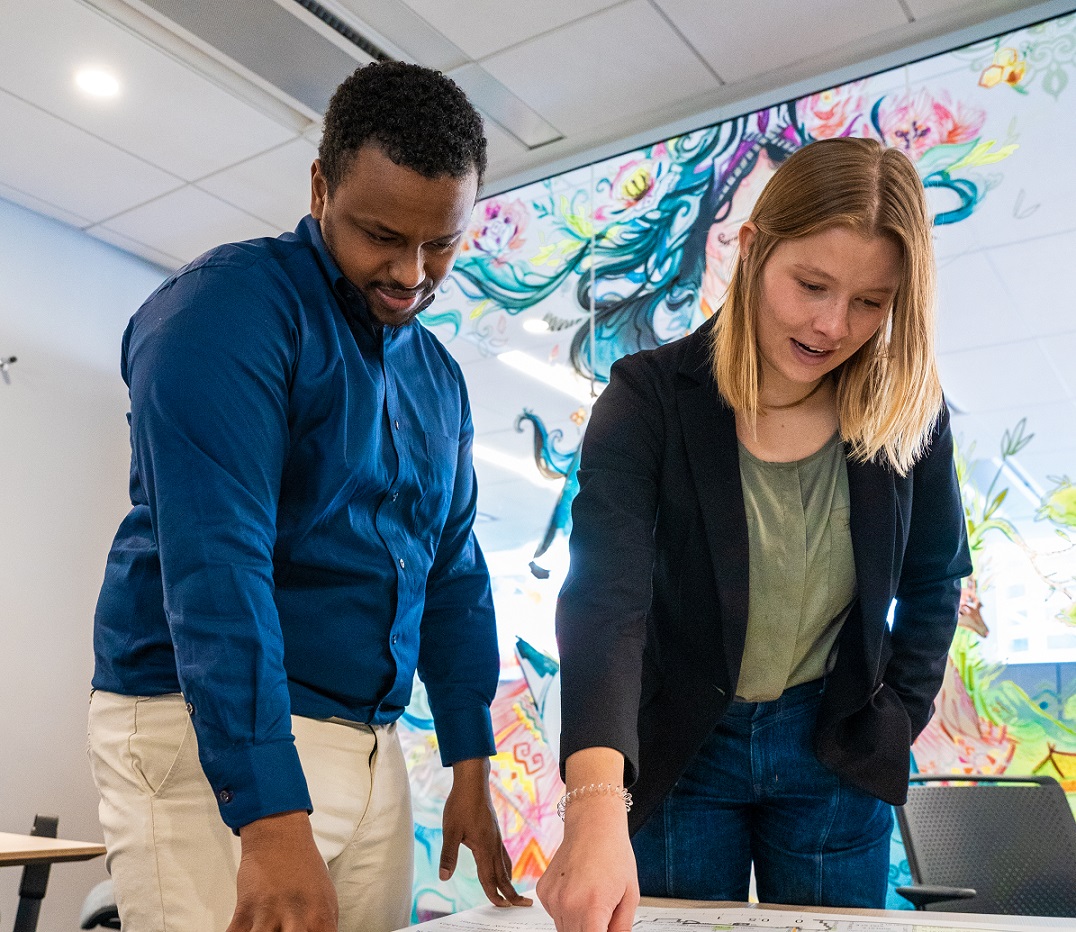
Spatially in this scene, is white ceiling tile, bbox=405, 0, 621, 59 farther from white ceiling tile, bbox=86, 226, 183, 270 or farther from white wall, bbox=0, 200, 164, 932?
white wall, bbox=0, 200, 164, 932

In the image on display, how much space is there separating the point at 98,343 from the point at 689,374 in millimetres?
3677

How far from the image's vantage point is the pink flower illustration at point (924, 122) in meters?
2.84

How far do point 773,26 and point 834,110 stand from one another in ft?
1.12

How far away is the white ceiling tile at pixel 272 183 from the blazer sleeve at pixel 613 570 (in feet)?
8.85

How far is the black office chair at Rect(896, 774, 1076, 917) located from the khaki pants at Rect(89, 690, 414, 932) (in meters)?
1.45

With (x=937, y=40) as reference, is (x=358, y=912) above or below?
below

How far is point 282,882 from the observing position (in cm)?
83

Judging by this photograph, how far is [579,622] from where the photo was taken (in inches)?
38.5

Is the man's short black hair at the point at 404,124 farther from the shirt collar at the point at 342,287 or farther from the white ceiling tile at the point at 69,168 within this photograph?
the white ceiling tile at the point at 69,168

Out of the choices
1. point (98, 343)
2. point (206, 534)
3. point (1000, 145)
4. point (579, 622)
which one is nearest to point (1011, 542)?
point (1000, 145)

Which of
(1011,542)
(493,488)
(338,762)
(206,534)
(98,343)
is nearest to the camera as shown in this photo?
(206,534)

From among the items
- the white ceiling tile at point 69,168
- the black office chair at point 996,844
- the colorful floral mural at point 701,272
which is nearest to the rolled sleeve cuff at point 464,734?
the black office chair at point 996,844

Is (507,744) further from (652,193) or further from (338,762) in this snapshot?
(338,762)

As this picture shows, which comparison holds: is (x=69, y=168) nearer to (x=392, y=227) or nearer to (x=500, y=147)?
(x=500, y=147)
